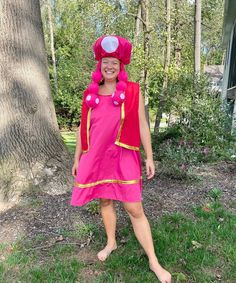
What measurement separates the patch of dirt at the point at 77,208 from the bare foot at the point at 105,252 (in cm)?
39

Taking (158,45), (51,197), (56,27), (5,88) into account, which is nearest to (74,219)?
(51,197)

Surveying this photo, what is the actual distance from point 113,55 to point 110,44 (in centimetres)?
8

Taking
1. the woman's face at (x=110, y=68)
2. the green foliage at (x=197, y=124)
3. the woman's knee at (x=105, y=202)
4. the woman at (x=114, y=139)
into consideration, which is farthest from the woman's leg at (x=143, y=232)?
the green foliage at (x=197, y=124)

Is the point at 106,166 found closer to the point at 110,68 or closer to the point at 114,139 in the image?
the point at 114,139

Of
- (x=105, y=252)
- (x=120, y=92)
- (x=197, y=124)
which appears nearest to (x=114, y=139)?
(x=120, y=92)

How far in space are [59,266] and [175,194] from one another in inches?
73.6

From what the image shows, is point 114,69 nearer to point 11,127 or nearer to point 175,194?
point 11,127

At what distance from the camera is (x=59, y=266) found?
2793mm

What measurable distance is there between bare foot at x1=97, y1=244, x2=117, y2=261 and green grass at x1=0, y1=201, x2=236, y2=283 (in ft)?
0.14

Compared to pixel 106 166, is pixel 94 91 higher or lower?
higher

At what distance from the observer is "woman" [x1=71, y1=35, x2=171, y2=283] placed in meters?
2.58

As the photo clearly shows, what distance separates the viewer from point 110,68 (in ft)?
8.56

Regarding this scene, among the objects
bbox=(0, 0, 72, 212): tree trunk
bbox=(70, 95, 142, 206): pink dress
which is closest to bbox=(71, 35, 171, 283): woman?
bbox=(70, 95, 142, 206): pink dress

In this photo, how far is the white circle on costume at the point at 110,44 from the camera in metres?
2.51
